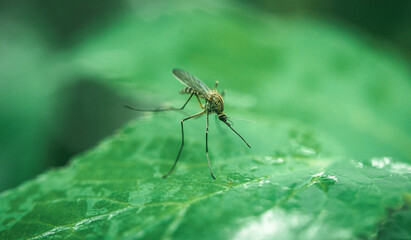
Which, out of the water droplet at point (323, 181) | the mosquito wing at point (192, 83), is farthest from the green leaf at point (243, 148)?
the mosquito wing at point (192, 83)

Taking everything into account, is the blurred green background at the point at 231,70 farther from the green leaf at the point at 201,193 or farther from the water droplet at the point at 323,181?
the water droplet at the point at 323,181

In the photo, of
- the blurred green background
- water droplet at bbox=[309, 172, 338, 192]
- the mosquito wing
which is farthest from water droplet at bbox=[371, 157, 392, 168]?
the mosquito wing

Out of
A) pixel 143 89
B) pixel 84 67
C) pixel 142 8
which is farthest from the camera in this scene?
pixel 142 8

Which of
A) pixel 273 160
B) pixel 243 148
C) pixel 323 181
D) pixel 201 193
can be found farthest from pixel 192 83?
pixel 323 181

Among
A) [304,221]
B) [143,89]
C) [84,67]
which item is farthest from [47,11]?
[304,221]

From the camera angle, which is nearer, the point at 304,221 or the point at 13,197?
the point at 304,221

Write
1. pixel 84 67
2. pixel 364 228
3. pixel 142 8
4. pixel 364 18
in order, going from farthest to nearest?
pixel 364 18 < pixel 142 8 < pixel 84 67 < pixel 364 228

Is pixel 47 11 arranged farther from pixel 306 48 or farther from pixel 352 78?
pixel 352 78
